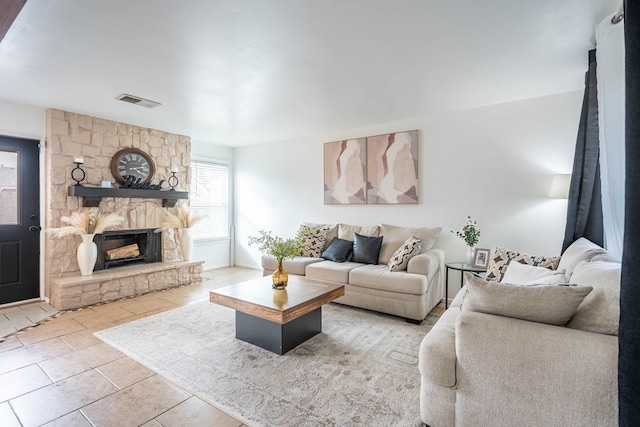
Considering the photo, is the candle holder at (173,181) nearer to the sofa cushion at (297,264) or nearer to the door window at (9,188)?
the door window at (9,188)

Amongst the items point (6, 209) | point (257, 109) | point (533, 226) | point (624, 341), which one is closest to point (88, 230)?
point (6, 209)

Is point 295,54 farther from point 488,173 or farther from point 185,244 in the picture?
point 185,244

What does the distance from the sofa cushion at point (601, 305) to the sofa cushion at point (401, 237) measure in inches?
90.9

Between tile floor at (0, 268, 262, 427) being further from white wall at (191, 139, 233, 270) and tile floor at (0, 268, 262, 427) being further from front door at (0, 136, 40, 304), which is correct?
white wall at (191, 139, 233, 270)

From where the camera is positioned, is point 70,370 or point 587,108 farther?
point 587,108

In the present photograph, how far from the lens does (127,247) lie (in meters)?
4.76

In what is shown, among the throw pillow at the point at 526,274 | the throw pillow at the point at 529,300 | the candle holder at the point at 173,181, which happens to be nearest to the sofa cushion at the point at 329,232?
the candle holder at the point at 173,181

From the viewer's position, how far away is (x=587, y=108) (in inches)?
104

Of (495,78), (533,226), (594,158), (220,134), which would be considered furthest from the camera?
(220,134)

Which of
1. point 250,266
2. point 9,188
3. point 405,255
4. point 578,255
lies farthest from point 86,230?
point 578,255

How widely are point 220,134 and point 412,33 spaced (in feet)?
13.0

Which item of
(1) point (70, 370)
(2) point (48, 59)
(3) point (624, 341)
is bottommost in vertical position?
(1) point (70, 370)

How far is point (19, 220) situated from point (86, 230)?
78 centimetres

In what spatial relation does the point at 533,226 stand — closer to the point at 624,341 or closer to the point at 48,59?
the point at 624,341
